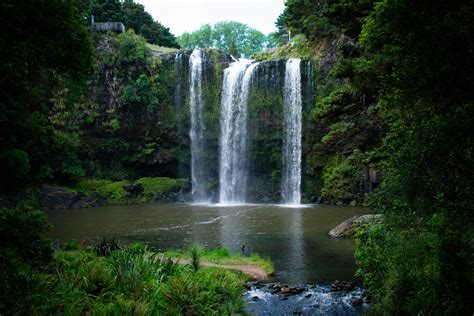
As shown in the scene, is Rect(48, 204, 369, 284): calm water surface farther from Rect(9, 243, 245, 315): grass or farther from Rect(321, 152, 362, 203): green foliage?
Rect(9, 243, 245, 315): grass

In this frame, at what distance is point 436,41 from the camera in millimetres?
6109

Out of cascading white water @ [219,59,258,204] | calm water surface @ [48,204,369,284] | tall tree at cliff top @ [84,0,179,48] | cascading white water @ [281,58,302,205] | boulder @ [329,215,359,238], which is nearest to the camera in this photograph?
calm water surface @ [48,204,369,284]

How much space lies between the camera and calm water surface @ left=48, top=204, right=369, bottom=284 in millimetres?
13266

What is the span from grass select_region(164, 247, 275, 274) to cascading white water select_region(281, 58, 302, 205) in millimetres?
18572

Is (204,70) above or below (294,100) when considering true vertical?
above

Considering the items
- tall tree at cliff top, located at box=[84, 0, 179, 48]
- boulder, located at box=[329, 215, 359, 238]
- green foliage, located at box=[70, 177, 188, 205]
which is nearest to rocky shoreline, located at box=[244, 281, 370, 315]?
boulder, located at box=[329, 215, 359, 238]

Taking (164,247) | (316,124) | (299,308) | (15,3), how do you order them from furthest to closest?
1. (316,124)
2. (164,247)
3. (299,308)
4. (15,3)

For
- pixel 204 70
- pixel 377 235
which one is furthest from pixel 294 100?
pixel 377 235

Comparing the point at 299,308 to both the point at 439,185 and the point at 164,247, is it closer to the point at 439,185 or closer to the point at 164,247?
the point at 439,185

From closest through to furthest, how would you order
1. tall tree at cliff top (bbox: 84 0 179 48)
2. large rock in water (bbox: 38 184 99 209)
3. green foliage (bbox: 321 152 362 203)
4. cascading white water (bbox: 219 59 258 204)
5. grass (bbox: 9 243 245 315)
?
grass (bbox: 9 243 245 315)
green foliage (bbox: 321 152 362 203)
large rock in water (bbox: 38 184 99 209)
cascading white water (bbox: 219 59 258 204)
tall tree at cliff top (bbox: 84 0 179 48)

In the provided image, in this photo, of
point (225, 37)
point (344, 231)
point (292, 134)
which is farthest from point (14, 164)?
point (225, 37)

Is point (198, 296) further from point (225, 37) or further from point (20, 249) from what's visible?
point (225, 37)

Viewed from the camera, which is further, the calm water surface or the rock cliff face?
the rock cliff face

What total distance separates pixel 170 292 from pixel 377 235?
4.68 meters
